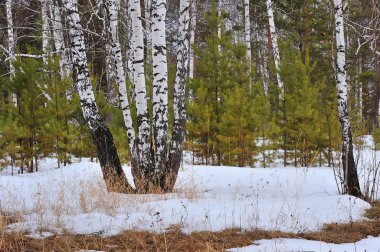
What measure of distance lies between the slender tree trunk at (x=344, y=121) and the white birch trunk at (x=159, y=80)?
2905mm

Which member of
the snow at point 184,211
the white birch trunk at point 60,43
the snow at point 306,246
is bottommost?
the snow at point 306,246

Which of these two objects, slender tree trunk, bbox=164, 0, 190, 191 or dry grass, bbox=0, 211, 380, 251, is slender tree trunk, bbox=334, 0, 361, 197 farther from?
slender tree trunk, bbox=164, 0, 190, 191

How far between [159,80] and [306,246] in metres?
3.81

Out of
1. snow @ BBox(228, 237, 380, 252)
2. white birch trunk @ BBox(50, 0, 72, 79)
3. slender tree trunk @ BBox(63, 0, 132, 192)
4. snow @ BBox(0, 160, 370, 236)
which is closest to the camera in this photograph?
snow @ BBox(228, 237, 380, 252)

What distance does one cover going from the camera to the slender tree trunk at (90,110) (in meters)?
6.38

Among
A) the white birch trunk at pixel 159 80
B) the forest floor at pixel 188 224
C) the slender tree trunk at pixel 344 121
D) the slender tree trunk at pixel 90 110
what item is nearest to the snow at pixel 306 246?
the forest floor at pixel 188 224

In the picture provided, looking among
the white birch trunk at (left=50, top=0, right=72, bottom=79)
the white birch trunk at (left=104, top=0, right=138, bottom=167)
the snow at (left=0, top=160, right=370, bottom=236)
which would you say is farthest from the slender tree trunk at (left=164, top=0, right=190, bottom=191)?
the white birch trunk at (left=50, top=0, right=72, bottom=79)

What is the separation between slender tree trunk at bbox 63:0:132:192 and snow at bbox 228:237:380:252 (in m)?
3.13

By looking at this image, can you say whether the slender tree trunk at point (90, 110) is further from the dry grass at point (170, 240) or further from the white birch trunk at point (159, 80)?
the dry grass at point (170, 240)

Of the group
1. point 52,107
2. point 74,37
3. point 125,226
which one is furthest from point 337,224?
point 52,107

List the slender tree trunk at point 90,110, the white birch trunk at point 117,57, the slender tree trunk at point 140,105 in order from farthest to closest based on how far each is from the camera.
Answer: the white birch trunk at point 117,57 < the slender tree trunk at point 140,105 < the slender tree trunk at point 90,110

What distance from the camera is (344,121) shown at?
20.0ft

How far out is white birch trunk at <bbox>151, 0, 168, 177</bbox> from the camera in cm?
639

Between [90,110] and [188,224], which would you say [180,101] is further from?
[188,224]
